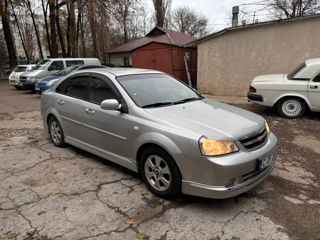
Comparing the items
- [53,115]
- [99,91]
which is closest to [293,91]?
[99,91]

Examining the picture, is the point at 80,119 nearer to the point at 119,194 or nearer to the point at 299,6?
the point at 119,194

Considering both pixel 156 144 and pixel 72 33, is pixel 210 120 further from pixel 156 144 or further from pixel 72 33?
pixel 72 33

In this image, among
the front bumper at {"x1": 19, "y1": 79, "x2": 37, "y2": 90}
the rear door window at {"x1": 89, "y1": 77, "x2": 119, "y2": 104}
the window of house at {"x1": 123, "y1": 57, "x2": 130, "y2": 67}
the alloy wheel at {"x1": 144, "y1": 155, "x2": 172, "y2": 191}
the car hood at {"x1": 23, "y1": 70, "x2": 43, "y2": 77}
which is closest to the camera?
the alloy wheel at {"x1": 144, "y1": 155, "x2": 172, "y2": 191}

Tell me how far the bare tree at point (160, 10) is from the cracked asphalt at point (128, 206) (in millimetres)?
19700

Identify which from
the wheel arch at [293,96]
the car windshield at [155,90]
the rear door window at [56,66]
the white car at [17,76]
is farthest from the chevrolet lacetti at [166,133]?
the white car at [17,76]

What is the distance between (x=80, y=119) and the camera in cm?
386

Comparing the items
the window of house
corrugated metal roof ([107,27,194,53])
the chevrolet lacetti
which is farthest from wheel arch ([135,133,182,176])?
the window of house

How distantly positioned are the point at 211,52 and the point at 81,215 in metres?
10.6

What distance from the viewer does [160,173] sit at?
289cm

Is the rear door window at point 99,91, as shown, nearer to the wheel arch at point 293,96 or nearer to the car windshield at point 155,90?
the car windshield at point 155,90

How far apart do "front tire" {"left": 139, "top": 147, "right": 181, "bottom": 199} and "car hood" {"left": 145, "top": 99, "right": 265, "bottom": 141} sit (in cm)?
41

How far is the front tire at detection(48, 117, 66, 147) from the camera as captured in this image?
4508mm

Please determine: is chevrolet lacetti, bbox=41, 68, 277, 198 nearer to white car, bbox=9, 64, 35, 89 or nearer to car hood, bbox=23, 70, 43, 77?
car hood, bbox=23, 70, 43, 77

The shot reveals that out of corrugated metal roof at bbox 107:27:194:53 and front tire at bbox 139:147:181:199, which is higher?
corrugated metal roof at bbox 107:27:194:53
